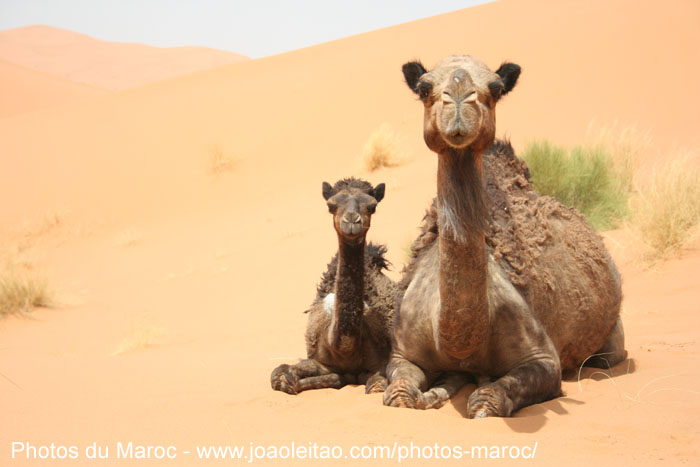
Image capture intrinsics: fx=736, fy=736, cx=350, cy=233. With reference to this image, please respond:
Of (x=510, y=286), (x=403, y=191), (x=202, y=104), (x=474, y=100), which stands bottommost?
(x=510, y=286)

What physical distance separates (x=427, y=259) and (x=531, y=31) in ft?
88.6

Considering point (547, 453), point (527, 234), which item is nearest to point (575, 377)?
point (527, 234)

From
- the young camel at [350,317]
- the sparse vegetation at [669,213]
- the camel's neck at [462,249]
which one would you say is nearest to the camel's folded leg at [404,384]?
the young camel at [350,317]

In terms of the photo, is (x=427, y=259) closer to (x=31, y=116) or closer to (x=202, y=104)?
(x=202, y=104)

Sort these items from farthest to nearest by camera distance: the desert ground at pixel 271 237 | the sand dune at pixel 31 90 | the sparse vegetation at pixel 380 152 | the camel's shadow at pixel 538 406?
the sand dune at pixel 31 90
the sparse vegetation at pixel 380 152
the desert ground at pixel 271 237
the camel's shadow at pixel 538 406

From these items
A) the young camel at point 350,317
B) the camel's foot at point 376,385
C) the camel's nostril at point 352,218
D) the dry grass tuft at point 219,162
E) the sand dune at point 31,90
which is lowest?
the camel's foot at point 376,385

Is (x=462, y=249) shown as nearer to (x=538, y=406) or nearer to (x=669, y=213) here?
(x=538, y=406)

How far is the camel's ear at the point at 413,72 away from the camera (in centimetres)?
455

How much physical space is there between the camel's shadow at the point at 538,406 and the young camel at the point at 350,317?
718 millimetres

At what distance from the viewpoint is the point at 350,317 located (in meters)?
5.91

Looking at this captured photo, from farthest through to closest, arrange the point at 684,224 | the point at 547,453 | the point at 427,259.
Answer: the point at 684,224 < the point at 427,259 < the point at 547,453

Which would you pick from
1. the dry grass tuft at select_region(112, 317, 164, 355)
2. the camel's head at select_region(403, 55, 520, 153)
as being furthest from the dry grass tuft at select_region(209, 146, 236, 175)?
the camel's head at select_region(403, 55, 520, 153)

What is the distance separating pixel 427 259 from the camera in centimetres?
567

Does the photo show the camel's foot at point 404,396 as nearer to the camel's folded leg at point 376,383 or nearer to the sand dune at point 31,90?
the camel's folded leg at point 376,383
